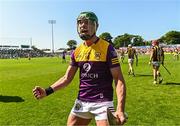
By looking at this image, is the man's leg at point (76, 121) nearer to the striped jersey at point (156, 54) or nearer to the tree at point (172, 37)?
the striped jersey at point (156, 54)

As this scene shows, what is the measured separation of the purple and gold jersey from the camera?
528 centimetres

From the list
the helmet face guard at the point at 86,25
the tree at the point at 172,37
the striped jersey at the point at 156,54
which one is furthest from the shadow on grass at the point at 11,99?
the tree at the point at 172,37

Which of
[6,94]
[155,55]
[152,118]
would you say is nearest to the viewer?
[152,118]

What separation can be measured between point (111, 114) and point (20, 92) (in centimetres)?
1304

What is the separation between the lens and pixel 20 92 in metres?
17.3

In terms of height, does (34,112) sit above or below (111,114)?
below

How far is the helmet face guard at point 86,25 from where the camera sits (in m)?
5.27

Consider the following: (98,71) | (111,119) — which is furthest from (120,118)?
(98,71)

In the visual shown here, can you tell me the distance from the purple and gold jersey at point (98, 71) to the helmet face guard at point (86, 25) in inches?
7.8

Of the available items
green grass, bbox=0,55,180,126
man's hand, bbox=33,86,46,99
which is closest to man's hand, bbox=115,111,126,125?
man's hand, bbox=33,86,46,99

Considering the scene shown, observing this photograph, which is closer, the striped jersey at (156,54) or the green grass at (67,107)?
the green grass at (67,107)

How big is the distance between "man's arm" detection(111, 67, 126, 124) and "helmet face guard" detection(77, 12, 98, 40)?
1.90 ft

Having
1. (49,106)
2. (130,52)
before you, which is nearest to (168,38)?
(130,52)

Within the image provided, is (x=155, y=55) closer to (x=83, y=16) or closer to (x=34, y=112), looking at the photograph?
(x=34, y=112)
